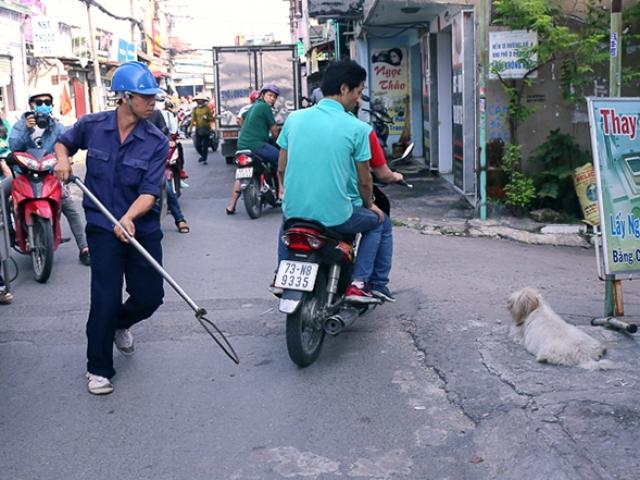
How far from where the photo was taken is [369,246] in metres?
5.55

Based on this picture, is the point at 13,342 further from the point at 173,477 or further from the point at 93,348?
the point at 173,477

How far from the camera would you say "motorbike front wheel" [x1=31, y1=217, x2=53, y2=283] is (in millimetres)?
7523

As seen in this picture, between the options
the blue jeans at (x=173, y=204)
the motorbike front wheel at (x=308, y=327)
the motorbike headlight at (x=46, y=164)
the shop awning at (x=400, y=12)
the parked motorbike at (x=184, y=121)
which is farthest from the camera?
the parked motorbike at (x=184, y=121)

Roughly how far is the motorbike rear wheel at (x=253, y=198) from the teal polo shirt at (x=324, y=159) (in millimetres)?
5723

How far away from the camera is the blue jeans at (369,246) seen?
5.37 metres

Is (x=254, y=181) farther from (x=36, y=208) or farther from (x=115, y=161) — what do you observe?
(x=115, y=161)

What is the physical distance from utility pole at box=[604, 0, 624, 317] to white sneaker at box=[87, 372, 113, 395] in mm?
3284

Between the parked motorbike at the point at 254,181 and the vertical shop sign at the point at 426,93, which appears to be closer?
the parked motorbike at the point at 254,181

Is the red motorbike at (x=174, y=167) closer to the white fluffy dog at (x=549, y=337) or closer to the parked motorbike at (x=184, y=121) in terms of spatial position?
the white fluffy dog at (x=549, y=337)

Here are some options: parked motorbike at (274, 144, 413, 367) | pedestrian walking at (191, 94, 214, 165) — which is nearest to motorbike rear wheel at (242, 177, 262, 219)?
parked motorbike at (274, 144, 413, 367)

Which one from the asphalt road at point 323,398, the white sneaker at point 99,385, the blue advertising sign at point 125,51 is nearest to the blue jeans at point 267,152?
the asphalt road at point 323,398

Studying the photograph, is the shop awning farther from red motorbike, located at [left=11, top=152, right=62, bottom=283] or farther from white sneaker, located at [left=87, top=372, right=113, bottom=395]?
white sneaker, located at [left=87, top=372, right=113, bottom=395]

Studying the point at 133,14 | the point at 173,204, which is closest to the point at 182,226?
the point at 173,204

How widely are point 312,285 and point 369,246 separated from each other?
2.58 feet
